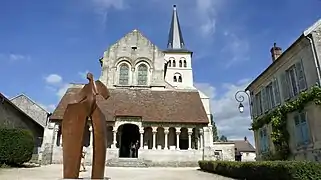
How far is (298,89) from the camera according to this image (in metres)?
15.2

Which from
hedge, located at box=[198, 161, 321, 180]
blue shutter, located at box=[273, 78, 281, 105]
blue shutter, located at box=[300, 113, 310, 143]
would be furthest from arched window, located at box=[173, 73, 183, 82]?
hedge, located at box=[198, 161, 321, 180]

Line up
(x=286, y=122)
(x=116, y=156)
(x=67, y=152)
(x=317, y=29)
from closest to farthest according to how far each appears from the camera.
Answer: (x=67, y=152)
(x=317, y=29)
(x=286, y=122)
(x=116, y=156)

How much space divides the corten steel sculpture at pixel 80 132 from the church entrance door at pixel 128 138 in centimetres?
1989

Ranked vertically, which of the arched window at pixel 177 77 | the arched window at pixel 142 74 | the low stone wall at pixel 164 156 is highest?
the arched window at pixel 177 77

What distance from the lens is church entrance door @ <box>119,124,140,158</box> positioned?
27781 millimetres

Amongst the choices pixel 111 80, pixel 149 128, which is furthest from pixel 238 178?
pixel 111 80

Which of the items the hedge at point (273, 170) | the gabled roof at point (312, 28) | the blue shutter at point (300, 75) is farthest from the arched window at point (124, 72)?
the gabled roof at point (312, 28)

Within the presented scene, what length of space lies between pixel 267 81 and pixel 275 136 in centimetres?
419

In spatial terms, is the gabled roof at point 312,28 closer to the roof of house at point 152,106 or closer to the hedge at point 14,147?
the roof of house at point 152,106

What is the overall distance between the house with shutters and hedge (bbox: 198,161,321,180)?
4.35m

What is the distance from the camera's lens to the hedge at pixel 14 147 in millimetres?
16719

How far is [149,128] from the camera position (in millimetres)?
27656

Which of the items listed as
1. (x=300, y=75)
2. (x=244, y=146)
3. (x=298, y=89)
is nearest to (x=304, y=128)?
(x=298, y=89)

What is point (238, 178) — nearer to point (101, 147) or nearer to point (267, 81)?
point (101, 147)
